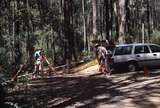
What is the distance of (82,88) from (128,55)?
621 cm

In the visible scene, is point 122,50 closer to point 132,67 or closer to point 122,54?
point 122,54

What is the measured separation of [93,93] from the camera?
16156mm

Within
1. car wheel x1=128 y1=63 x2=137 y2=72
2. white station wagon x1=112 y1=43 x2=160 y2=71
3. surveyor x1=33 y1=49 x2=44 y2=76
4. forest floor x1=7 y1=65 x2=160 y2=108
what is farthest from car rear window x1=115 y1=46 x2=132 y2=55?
surveyor x1=33 y1=49 x2=44 y2=76

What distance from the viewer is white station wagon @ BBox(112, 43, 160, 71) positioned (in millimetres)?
23375

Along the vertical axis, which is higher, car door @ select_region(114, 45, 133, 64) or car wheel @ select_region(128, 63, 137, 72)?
car door @ select_region(114, 45, 133, 64)

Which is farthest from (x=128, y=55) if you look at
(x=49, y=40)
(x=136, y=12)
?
A: (x=136, y=12)

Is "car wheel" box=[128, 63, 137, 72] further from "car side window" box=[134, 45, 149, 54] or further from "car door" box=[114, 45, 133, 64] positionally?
"car side window" box=[134, 45, 149, 54]

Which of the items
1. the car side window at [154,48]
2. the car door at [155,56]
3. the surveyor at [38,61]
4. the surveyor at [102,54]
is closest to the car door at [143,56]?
the car door at [155,56]

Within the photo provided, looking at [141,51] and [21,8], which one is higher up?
[21,8]

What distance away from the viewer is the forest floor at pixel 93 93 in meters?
13.8

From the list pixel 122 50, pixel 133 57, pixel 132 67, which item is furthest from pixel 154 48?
pixel 122 50

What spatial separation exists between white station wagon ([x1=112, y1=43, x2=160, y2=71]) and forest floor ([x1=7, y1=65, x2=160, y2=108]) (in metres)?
1.72

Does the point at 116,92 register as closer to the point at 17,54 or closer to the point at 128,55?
the point at 128,55

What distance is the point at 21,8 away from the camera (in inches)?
1093
